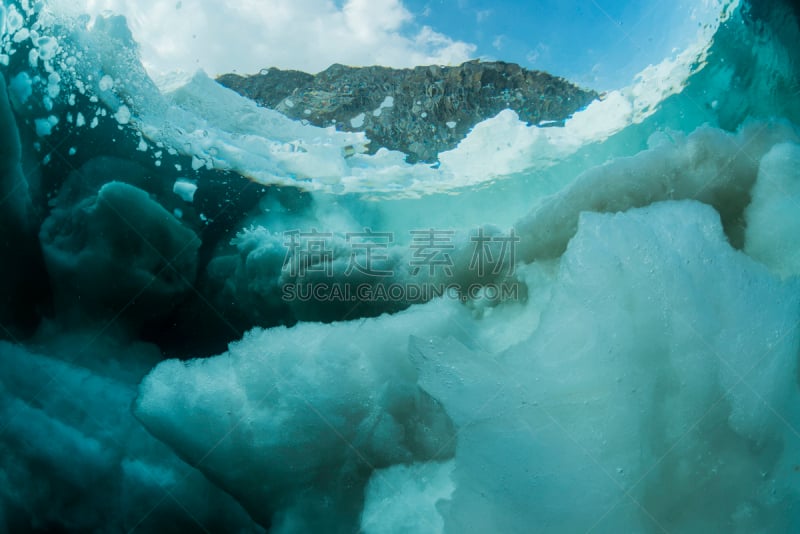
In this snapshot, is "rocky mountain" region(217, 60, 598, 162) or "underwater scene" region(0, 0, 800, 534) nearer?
"underwater scene" region(0, 0, 800, 534)

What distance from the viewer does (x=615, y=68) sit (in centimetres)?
437

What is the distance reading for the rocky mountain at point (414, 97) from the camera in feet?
14.5

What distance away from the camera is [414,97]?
4730 mm

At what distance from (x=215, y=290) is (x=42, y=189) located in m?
1.90

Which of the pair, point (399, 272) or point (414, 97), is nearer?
point (399, 272)

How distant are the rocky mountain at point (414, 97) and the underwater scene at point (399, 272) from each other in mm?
36

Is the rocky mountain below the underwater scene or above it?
above

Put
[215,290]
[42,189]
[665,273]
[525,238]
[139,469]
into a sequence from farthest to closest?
[215,290]
[42,189]
[139,469]
[525,238]
[665,273]

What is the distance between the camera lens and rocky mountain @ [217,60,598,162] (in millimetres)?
4406

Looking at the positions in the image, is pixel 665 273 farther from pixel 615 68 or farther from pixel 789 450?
pixel 615 68

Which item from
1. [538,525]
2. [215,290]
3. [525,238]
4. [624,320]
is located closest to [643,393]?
[624,320]

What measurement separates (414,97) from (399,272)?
6.79 feet

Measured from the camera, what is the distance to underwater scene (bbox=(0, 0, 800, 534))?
7.51 feet

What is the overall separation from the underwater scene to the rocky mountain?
0.12ft
